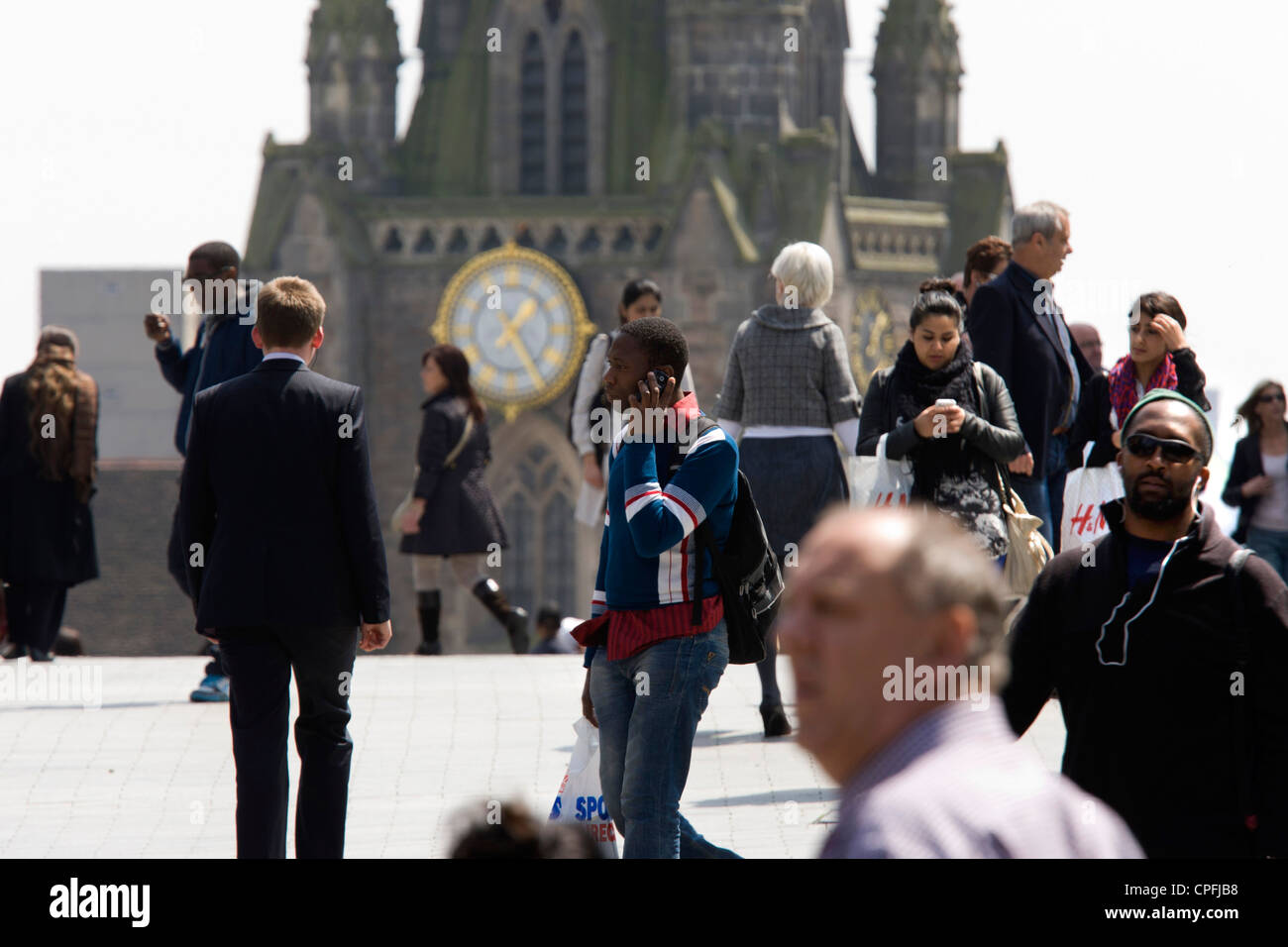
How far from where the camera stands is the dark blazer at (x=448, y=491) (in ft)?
47.0

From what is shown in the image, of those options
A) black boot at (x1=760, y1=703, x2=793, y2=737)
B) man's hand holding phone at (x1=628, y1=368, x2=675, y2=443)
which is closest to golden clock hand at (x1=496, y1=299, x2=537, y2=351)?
black boot at (x1=760, y1=703, x2=793, y2=737)

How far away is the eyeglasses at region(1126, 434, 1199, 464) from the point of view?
553cm

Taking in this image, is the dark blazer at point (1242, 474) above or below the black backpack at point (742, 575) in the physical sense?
below

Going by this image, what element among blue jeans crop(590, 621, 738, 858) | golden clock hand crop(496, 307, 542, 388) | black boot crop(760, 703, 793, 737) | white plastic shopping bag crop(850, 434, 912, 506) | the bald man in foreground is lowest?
golden clock hand crop(496, 307, 542, 388)

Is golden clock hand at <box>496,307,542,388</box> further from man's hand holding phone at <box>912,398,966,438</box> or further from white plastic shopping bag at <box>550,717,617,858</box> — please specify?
white plastic shopping bag at <box>550,717,617,858</box>

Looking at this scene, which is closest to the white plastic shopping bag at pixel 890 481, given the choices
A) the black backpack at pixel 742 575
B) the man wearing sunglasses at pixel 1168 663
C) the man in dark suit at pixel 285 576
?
the black backpack at pixel 742 575

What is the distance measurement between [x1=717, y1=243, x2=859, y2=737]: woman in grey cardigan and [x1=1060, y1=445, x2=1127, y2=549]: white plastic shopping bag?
0.91 metres

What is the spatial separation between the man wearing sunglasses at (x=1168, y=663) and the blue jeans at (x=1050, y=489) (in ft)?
12.1

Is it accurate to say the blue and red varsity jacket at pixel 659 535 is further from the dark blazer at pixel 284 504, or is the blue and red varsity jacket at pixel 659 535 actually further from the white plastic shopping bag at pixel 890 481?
the white plastic shopping bag at pixel 890 481

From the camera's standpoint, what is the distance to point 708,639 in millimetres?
6461

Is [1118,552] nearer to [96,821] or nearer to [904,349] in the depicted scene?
[904,349]
